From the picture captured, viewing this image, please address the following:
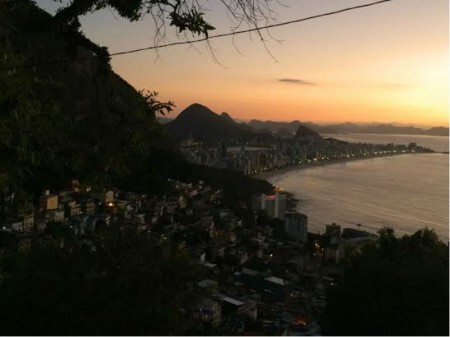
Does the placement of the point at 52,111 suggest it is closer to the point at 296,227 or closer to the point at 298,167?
the point at 296,227

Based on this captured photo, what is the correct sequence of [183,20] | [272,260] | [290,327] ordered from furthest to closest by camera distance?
[272,260] → [290,327] → [183,20]

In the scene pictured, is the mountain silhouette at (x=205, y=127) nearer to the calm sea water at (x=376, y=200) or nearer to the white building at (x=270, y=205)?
the calm sea water at (x=376, y=200)

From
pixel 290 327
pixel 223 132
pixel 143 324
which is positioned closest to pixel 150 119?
pixel 143 324

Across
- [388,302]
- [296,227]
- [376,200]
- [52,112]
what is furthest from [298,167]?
[52,112]

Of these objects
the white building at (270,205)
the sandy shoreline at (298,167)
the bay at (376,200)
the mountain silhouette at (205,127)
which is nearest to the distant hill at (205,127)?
the mountain silhouette at (205,127)

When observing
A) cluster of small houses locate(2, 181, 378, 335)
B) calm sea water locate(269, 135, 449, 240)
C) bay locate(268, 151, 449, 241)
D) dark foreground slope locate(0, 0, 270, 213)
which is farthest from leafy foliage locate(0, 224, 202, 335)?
bay locate(268, 151, 449, 241)

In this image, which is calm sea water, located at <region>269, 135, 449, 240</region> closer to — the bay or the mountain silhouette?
the bay

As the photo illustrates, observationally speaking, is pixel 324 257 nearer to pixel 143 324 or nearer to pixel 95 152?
pixel 143 324
